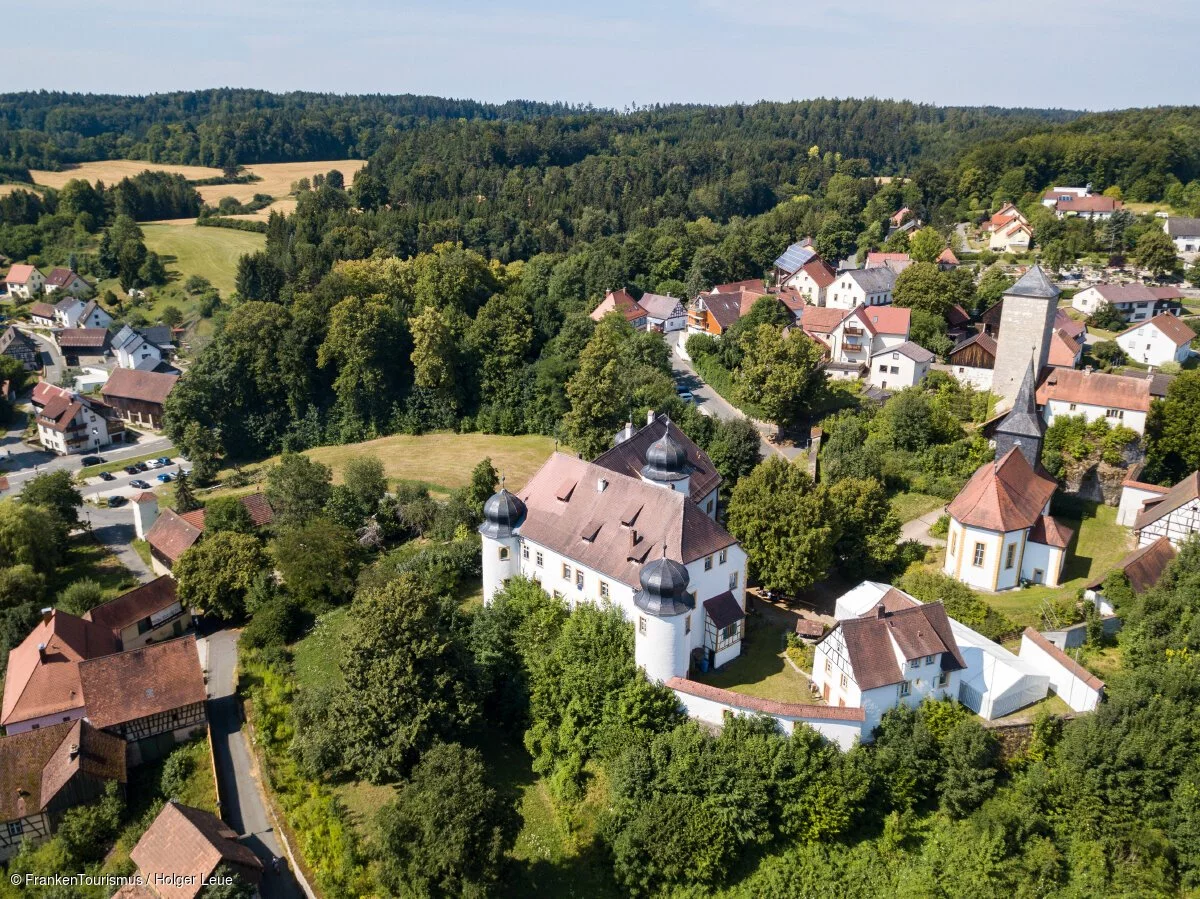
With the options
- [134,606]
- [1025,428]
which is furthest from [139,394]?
[1025,428]

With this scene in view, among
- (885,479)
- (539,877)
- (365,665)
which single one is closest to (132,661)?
(365,665)

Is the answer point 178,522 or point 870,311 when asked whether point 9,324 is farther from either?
point 870,311

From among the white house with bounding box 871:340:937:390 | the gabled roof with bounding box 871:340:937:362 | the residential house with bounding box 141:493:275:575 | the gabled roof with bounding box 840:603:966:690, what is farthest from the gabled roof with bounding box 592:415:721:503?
the residential house with bounding box 141:493:275:575

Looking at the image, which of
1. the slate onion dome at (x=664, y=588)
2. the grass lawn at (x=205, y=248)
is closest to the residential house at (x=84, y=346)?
the grass lawn at (x=205, y=248)

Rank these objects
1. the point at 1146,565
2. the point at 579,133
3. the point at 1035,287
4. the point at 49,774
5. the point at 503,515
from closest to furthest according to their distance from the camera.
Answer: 1. the point at 49,774
2. the point at 1146,565
3. the point at 503,515
4. the point at 1035,287
5. the point at 579,133

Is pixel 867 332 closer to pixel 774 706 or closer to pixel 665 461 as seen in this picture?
pixel 665 461

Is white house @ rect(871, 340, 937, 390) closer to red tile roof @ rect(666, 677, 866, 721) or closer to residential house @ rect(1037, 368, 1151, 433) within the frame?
residential house @ rect(1037, 368, 1151, 433)
